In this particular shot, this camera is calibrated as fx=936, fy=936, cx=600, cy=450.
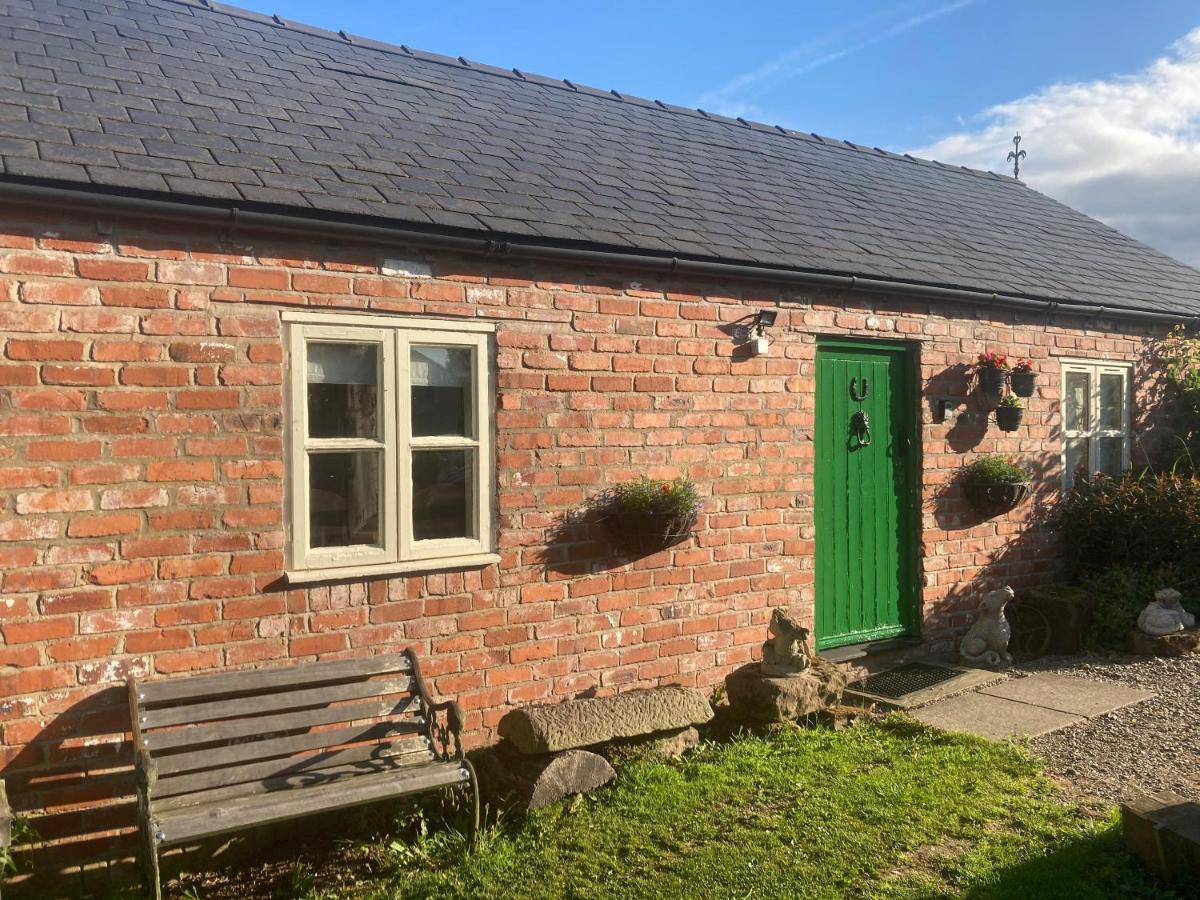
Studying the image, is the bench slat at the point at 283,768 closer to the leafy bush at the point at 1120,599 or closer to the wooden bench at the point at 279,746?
the wooden bench at the point at 279,746

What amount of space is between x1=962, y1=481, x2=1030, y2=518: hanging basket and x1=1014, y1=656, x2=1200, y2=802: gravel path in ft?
4.49

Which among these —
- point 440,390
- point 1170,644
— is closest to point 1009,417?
point 1170,644

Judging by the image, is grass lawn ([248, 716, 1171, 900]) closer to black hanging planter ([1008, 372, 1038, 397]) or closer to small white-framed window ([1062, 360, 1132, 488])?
black hanging planter ([1008, 372, 1038, 397])

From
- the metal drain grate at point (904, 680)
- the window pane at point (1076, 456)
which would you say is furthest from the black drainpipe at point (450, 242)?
the metal drain grate at point (904, 680)

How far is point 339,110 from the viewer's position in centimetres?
644

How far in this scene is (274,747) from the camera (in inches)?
165

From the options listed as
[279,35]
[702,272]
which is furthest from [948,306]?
[279,35]

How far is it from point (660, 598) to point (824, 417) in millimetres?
1998

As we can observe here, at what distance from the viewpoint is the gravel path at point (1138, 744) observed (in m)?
4.79

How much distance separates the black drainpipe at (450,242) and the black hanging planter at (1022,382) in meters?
0.60

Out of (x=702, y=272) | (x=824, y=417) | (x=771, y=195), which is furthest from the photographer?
(x=771, y=195)

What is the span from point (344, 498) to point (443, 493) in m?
0.57

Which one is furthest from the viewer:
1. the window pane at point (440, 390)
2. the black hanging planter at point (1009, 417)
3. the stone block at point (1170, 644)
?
the black hanging planter at point (1009, 417)

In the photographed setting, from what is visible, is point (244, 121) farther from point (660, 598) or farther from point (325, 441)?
point (660, 598)
